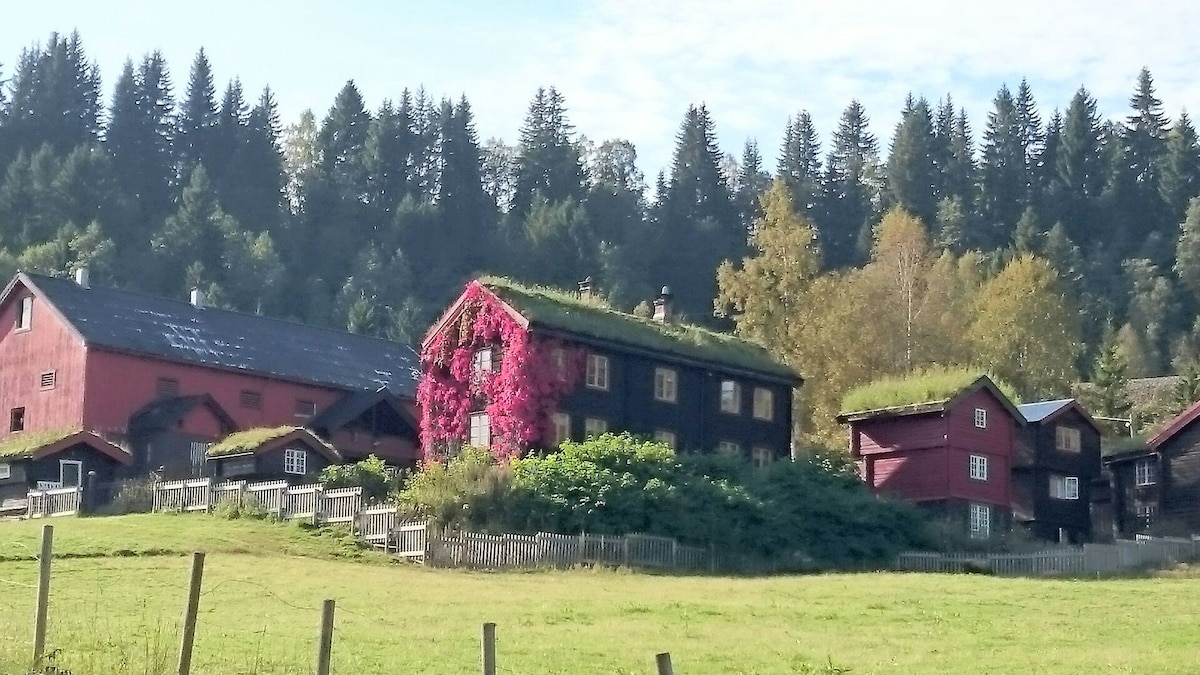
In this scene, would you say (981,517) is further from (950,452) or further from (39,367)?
(39,367)

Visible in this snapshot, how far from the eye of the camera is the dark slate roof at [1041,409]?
7219 cm

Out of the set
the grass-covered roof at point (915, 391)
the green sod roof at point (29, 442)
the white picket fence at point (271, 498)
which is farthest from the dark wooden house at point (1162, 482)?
the green sod roof at point (29, 442)

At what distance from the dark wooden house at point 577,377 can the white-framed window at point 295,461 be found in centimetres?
442

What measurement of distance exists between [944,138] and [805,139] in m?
17.5

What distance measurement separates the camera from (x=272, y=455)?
6412cm

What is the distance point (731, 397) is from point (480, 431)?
36.6ft

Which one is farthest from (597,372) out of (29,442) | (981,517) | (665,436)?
(29,442)

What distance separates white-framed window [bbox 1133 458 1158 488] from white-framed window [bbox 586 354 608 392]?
2577 centimetres

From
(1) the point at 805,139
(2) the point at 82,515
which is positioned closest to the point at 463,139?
(1) the point at 805,139

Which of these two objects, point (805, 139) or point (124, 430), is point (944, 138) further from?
point (124, 430)

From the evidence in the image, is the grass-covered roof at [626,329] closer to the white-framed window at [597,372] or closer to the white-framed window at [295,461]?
the white-framed window at [597,372]

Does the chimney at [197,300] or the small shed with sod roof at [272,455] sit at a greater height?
the chimney at [197,300]

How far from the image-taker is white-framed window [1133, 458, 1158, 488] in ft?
252

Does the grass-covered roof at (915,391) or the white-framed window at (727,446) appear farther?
the white-framed window at (727,446)
